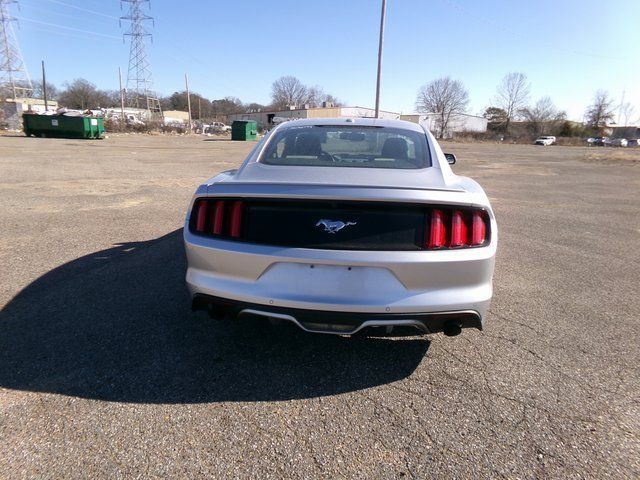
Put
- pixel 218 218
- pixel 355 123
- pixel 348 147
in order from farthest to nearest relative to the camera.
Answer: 1. pixel 355 123
2. pixel 348 147
3. pixel 218 218

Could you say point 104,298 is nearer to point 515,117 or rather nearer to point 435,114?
point 435,114

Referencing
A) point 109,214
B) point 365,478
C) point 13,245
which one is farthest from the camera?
point 109,214

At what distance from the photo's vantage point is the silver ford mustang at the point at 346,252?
2312 millimetres

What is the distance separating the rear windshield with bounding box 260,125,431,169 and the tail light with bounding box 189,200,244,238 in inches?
28.8

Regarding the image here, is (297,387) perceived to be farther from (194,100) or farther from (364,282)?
(194,100)

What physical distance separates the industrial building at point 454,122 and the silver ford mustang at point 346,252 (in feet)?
305

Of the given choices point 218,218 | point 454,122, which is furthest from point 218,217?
point 454,122

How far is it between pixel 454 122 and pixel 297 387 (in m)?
106

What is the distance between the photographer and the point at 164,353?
2.82 metres

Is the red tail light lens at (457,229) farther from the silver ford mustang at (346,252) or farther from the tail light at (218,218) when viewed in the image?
the tail light at (218,218)

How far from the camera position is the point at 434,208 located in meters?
2.35

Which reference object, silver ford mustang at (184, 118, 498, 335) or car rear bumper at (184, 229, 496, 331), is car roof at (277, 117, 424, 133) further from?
car rear bumper at (184, 229, 496, 331)

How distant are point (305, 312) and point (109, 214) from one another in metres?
5.87

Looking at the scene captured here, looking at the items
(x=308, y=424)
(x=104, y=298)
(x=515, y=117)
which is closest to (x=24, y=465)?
(x=308, y=424)
